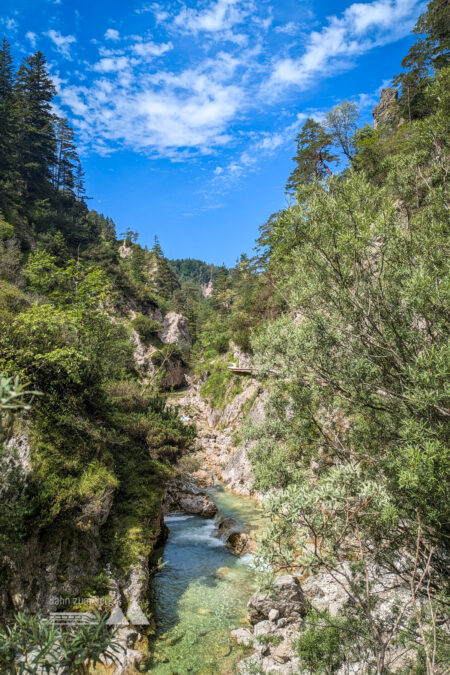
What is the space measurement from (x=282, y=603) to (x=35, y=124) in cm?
6042

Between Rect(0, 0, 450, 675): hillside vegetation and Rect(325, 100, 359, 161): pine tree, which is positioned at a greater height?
Rect(325, 100, 359, 161): pine tree

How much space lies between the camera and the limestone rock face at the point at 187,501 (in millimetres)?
17422

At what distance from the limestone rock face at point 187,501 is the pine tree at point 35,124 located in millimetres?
42241

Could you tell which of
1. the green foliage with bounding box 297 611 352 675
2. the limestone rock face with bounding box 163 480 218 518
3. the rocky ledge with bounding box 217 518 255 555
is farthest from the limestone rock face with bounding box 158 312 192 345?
the green foliage with bounding box 297 611 352 675

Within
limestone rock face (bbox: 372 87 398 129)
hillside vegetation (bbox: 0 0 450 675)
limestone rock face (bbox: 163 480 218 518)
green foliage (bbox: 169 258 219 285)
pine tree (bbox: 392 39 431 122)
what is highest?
green foliage (bbox: 169 258 219 285)

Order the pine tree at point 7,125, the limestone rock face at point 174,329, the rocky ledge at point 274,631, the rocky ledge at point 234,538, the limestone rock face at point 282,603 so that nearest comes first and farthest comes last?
the rocky ledge at point 274,631 < the limestone rock face at point 282,603 < the rocky ledge at point 234,538 < the pine tree at point 7,125 < the limestone rock face at point 174,329

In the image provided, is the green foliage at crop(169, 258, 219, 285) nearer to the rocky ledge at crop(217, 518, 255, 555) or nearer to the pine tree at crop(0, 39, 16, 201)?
the pine tree at crop(0, 39, 16, 201)

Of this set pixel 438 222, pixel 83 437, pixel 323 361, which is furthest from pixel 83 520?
pixel 438 222

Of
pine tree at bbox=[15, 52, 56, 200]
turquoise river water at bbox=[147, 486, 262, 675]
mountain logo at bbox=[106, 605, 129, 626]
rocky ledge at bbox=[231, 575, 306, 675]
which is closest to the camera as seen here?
rocky ledge at bbox=[231, 575, 306, 675]

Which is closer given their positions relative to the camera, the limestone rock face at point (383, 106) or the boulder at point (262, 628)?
the boulder at point (262, 628)

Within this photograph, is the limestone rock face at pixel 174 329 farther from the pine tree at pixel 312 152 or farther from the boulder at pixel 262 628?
the boulder at pixel 262 628

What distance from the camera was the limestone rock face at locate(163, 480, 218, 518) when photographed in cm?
1742

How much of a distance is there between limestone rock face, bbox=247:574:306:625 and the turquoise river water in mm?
510

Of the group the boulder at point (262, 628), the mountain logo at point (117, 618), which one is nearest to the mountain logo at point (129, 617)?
the mountain logo at point (117, 618)
